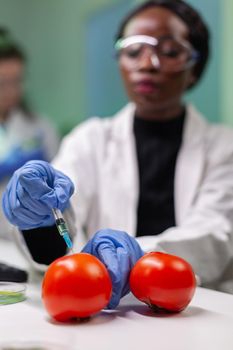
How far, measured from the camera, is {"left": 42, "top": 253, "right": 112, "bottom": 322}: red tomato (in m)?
0.85

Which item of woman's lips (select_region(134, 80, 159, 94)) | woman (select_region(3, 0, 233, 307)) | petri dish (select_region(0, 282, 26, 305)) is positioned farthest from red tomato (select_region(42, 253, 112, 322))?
woman's lips (select_region(134, 80, 159, 94))

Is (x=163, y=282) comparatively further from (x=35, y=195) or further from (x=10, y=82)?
(x=10, y=82)

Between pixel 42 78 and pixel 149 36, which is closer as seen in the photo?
pixel 149 36

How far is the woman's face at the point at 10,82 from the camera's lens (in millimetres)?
2885

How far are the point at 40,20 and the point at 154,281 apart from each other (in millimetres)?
3332

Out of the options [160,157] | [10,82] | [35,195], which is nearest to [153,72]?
[160,157]

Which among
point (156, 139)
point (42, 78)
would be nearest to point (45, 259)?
point (156, 139)

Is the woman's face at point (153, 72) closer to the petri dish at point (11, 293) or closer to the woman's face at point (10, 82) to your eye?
the petri dish at point (11, 293)

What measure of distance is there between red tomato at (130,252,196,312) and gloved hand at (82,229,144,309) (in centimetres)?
2

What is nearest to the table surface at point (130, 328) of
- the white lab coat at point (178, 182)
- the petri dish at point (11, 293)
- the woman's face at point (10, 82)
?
the petri dish at point (11, 293)

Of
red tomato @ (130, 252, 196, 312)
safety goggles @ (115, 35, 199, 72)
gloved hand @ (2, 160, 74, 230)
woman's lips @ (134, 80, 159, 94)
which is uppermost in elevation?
safety goggles @ (115, 35, 199, 72)

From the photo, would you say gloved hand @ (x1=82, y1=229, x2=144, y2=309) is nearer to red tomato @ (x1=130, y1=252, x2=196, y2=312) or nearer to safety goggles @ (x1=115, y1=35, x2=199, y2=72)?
red tomato @ (x1=130, y1=252, x2=196, y2=312)

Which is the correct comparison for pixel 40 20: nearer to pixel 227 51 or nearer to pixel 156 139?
pixel 227 51

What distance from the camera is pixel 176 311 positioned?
0.92 meters
